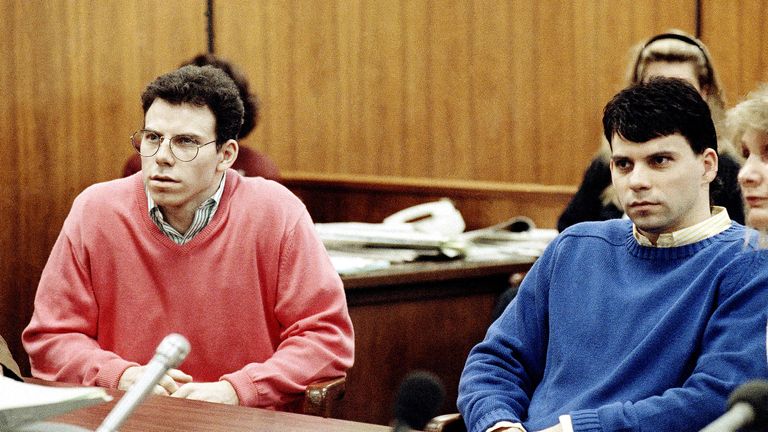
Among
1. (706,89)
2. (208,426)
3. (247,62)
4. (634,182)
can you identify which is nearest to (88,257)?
(208,426)

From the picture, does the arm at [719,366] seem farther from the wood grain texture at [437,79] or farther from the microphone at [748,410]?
the wood grain texture at [437,79]

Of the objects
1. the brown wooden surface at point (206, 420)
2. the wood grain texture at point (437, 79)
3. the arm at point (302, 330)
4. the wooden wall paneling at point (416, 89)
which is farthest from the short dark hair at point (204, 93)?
the wooden wall paneling at point (416, 89)

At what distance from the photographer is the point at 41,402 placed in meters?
1.52

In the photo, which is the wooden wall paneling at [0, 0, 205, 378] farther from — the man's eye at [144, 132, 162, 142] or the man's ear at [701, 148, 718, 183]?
the man's ear at [701, 148, 718, 183]

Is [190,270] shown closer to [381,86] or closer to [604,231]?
[604,231]

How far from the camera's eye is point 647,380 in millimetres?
1904

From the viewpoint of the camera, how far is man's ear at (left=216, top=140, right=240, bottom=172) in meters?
2.56

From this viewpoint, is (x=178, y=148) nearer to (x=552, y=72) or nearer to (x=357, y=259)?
(x=357, y=259)

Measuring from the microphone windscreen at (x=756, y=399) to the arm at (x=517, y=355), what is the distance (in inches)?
40.2

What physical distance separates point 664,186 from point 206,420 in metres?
0.84

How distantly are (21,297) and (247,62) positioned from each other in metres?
1.73

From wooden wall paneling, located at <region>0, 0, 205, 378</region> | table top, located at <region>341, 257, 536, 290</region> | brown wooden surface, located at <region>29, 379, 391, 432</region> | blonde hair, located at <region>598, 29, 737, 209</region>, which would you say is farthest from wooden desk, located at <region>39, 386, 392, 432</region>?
wooden wall paneling, located at <region>0, 0, 205, 378</region>

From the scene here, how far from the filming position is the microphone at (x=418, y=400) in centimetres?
118

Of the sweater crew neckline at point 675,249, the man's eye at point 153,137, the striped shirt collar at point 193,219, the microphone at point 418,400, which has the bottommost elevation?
the striped shirt collar at point 193,219
